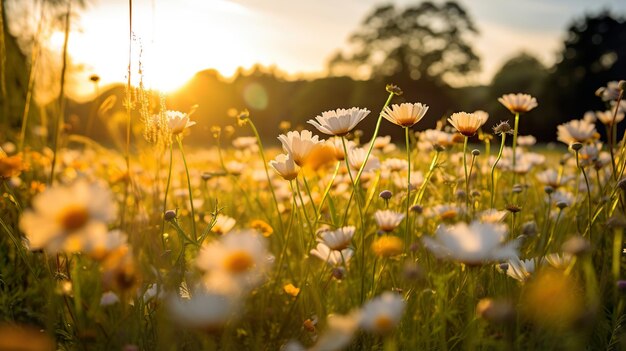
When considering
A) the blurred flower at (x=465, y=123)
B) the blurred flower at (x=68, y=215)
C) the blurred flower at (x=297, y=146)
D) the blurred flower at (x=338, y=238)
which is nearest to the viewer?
the blurred flower at (x=68, y=215)

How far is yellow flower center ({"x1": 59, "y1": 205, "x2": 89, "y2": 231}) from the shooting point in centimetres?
62

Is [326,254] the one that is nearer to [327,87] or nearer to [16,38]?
[16,38]

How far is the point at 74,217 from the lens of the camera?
0.62 meters

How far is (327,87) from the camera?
17.3 metres

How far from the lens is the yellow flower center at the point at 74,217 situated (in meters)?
0.62

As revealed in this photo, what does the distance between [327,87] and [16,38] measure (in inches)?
564

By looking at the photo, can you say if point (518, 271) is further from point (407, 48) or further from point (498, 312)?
point (407, 48)

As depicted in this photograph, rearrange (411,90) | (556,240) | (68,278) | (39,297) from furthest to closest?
1. (411,90)
2. (556,240)
3. (39,297)
4. (68,278)

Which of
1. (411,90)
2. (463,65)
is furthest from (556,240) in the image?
(463,65)

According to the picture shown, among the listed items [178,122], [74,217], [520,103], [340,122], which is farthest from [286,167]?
[520,103]

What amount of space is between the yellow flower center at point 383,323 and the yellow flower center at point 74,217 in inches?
14.4

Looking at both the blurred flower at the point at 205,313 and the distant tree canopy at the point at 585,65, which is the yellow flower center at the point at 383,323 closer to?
the blurred flower at the point at 205,313

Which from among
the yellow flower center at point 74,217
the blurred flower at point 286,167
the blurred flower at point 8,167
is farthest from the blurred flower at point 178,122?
the yellow flower center at point 74,217

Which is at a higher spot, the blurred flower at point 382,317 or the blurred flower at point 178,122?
the blurred flower at point 178,122
